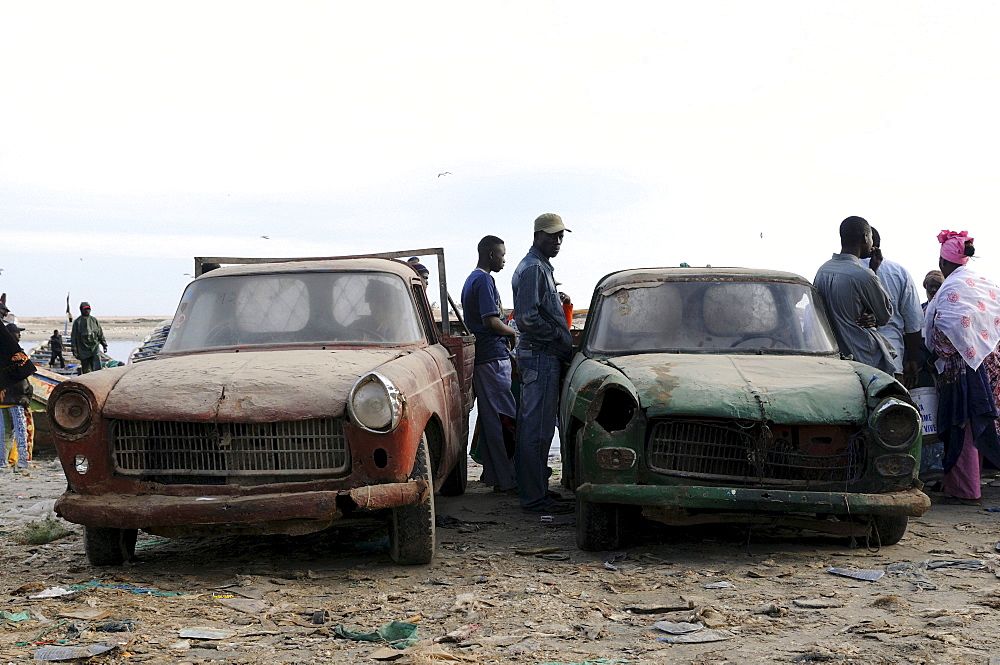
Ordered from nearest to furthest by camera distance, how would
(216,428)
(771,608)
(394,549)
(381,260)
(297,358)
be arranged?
(771,608) → (216,428) → (394,549) → (297,358) → (381,260)

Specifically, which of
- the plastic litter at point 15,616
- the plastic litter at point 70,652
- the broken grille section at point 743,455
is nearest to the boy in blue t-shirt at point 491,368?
the broken grille section at point 743,455

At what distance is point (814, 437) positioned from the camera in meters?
5.02

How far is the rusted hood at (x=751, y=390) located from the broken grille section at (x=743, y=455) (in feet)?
0.35

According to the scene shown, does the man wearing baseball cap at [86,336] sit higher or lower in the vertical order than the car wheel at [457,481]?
higher

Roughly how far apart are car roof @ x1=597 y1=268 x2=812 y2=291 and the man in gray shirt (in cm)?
43

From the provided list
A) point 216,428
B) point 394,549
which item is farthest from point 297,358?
point 394,549

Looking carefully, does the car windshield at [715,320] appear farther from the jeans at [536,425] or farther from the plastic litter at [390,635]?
the plastic litter at [390,635]

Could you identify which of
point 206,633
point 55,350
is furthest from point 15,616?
point 55,350

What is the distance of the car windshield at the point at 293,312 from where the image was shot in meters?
5.93

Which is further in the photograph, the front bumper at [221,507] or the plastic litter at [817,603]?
the front bumper at [221,507]

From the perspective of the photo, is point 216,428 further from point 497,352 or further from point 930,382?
point 930,382

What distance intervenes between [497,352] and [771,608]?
3.93 m

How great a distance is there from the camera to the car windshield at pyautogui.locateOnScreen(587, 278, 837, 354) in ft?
20.2

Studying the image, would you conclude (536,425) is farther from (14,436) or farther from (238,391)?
(14,436)
